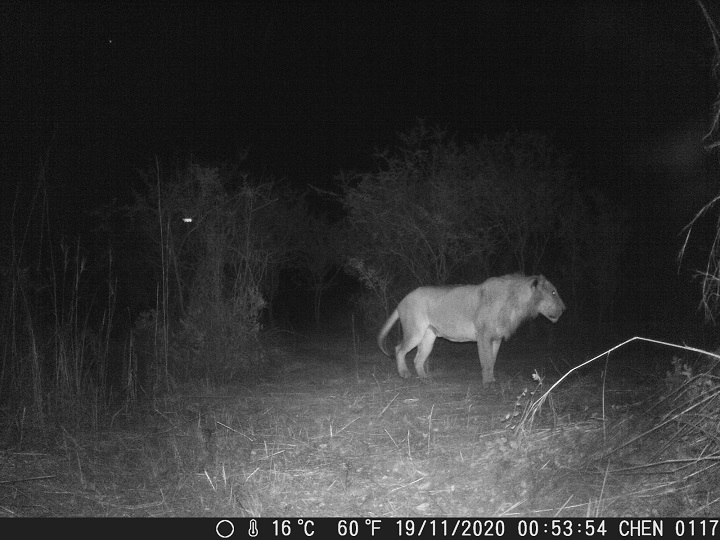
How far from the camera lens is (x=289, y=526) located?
16.0 feet

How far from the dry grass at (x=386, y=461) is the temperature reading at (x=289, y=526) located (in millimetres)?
197

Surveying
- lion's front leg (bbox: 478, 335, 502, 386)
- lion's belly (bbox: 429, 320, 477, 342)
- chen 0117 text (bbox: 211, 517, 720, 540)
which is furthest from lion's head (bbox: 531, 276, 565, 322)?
A: chen 0117 text (bbox: 211, 517, 720, 540)

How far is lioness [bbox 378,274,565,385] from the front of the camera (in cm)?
1134

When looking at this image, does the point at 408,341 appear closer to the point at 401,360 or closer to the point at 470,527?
the point at 401,360

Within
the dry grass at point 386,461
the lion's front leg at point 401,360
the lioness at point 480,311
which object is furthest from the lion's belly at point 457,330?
the dry grass at point 386,461

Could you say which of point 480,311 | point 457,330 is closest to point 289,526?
point 480,311

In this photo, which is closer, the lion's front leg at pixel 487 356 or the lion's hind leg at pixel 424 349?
the lion's front leg at pixel 487 356

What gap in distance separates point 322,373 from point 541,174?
10876 mm

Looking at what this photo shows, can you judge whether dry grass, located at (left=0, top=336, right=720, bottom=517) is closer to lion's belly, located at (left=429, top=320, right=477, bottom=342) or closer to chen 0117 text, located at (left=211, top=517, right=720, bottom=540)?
chen 0117 text, located at (left=211, top=517, right=720, bottom=540)

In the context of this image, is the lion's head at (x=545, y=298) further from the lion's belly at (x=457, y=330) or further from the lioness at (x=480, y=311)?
the lion's belly at (x=457, y=330)

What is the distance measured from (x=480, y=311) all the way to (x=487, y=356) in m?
0.80

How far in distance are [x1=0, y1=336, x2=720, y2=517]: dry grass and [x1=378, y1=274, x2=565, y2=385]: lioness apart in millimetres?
2610

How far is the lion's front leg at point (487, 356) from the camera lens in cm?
1083

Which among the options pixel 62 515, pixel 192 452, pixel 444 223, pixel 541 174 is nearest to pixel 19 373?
pixel 192 452
